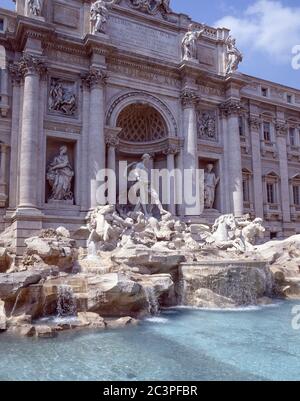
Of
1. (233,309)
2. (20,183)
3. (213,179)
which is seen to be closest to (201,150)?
(213,179)

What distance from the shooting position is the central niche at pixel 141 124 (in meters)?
19.3

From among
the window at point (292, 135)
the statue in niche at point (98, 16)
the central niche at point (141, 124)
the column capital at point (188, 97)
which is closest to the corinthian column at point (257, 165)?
the window at point (292, 135)

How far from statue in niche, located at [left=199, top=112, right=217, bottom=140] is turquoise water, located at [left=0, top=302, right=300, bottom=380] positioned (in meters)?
13.5

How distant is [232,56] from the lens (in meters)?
21.2

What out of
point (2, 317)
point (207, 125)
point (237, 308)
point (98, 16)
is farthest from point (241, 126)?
point (2, 317)

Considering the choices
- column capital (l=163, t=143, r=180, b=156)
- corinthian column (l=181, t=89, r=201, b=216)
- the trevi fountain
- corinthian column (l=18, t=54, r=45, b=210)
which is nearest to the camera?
the trevi fountain

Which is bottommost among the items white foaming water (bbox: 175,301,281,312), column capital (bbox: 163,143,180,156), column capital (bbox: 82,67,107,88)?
white foaming water (bbox: 175,301,281,312)

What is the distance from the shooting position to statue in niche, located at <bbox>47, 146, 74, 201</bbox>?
16125 mm

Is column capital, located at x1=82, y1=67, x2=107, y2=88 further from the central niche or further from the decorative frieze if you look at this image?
the decorative frieze

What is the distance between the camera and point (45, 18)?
16.7m

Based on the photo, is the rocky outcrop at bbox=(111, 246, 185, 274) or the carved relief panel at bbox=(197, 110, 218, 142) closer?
the rocky outcrop at bbox=(111, 246, 185, 274)

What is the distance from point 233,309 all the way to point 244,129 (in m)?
14.6

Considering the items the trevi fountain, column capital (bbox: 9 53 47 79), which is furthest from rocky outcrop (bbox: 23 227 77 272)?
column capital (bbox: 9 53 47 79)

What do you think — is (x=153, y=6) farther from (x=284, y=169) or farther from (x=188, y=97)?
(x=284, y=169)
